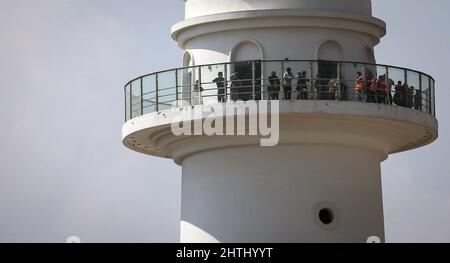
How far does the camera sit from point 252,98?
74.0 meters

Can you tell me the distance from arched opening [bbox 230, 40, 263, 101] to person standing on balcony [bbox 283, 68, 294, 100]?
2.13 ft

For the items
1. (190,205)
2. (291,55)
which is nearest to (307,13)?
(291,55)

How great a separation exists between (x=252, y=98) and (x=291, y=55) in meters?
2.36

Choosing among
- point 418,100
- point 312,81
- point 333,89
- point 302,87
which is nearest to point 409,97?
point 418,100

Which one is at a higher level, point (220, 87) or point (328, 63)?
point (328, 63)

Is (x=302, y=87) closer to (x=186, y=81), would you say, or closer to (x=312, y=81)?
(x=312, y=81)

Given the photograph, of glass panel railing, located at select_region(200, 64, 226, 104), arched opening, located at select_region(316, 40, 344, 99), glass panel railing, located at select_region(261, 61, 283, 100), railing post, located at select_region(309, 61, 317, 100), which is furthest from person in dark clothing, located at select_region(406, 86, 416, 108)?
glass panel railing, located at select_region(200, 64, 226, 104)

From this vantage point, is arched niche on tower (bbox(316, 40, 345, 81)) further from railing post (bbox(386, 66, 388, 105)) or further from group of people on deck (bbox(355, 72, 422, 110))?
railing post (bbox(386, 66, 388, 105))

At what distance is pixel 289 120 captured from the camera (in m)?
74.5

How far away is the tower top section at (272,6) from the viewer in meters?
75.8

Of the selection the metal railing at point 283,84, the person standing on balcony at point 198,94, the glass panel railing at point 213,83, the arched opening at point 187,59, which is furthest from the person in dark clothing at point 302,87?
the arched opening at point 187,59

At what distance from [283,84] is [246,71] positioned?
135 centimetres
